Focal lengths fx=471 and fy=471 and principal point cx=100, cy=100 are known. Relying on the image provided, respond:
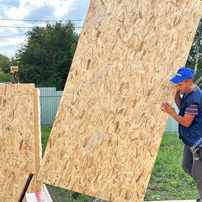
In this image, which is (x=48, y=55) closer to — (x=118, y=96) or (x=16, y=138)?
(x=16, y=138)

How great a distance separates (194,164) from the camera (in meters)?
5.19

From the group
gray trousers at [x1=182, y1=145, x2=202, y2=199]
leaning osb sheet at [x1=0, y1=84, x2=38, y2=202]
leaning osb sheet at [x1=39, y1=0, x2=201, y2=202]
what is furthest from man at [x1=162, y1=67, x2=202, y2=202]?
leaning osb sheet at [x1=0, y1=84, x2=38, y2=202]

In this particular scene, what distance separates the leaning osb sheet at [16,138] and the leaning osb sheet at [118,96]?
1.38 meters

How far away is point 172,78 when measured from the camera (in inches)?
178

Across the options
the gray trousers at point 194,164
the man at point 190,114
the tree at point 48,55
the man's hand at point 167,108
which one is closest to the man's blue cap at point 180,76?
the man at point 190,114

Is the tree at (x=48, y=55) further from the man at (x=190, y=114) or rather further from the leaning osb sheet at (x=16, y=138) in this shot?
the man at (x=190, y=114)

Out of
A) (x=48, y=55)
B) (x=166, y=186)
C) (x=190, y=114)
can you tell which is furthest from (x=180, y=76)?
Result: (x=48, y=55)

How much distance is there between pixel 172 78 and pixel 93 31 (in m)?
0.91

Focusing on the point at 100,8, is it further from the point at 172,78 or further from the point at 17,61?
the point at 17,61

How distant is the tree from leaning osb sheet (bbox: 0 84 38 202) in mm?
25069

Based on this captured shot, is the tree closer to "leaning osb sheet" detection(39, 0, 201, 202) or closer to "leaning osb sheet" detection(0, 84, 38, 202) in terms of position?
"leaning osb sheet" detection(0, 84, 38, 202)

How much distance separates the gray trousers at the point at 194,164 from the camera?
514 centimetres

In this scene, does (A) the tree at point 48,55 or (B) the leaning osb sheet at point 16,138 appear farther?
(A) the tree at point 48,55

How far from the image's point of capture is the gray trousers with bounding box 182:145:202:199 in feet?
16.9
